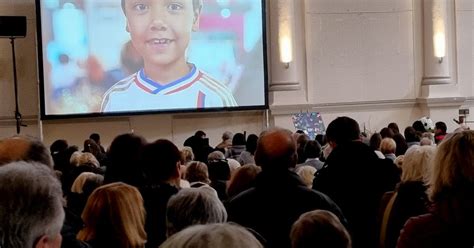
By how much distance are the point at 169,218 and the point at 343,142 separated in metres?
1.68

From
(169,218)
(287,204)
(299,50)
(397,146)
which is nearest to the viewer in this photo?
(169,218)

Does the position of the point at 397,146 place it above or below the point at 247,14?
below

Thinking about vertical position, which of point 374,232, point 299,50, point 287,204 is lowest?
point 374,232

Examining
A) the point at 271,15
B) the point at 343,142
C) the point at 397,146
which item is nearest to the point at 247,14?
the point at 271,15

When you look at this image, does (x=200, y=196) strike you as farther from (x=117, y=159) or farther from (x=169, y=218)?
(x=117, y=159)

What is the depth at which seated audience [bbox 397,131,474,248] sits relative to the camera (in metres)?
2.59

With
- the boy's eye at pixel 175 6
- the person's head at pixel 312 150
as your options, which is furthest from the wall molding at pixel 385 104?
the person's head at pixel 312 150

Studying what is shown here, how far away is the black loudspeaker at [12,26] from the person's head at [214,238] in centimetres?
1194

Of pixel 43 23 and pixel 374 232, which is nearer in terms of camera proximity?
pixel 374 232

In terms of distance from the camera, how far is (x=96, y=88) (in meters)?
13.5

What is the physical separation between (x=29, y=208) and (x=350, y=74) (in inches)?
550

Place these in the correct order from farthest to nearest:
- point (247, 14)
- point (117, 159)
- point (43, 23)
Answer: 1. point (247, 14)
2. point (43, 23)
3. point (117, 159)

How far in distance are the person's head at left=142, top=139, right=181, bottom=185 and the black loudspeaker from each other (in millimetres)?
9630

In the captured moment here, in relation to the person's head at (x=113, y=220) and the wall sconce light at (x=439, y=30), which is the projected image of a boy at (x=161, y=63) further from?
Result: the person's head at (x=113, y=220)
